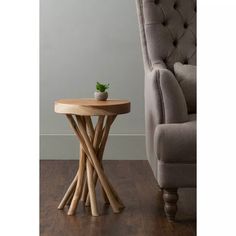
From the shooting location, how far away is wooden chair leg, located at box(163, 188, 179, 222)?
290 centimetres

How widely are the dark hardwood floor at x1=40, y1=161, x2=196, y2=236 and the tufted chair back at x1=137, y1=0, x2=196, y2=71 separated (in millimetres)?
788

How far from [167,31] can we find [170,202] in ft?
3.76

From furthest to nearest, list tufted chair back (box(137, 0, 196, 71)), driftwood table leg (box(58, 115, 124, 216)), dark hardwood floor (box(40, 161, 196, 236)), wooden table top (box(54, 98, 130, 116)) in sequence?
tufted chair back (box(137, 0, 196, 71)) < driftwood table leg (box(58, 115, 124, 216)) < wooden table top (box(54, 98, 130, 116)) < dark hardwood floor (box(40, 161, 196, 236))

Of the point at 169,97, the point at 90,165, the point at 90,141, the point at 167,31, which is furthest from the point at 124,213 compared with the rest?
the point at 167,31

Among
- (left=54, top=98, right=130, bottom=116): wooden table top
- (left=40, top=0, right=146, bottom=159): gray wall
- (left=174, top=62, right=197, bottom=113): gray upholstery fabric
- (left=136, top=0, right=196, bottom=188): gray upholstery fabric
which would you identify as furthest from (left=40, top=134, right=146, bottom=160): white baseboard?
(left=54, top=98, right=130, bottom=116): wooden table top

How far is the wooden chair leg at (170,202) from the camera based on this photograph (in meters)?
2.90

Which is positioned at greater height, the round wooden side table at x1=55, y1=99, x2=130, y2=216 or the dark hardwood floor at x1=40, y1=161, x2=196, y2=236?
the round wooden side table at x1=55, y1=99, x2=130, y2=216

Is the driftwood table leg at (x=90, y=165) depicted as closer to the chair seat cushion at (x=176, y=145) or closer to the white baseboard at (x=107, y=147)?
the chair seat cushion at (x=176, y=145)

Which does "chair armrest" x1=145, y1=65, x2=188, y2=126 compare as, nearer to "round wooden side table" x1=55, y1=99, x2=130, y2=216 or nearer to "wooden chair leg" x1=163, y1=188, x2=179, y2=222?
"round wooden side table" x1=55, y1=99, x2=130, y2=216

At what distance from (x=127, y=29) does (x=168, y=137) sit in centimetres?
223

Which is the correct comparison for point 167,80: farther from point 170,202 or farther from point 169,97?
point 170,202

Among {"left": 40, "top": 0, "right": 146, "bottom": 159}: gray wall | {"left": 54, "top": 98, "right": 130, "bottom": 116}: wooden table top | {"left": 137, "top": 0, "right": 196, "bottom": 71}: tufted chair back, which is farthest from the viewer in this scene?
{"left": 40, "top": 0, "right": 146, "bottom": 159}: gray wall

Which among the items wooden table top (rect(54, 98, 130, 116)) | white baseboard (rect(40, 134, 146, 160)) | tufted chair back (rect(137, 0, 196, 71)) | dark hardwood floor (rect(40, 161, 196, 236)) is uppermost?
tufted chair back (rect(137, 0, 196, 71))
